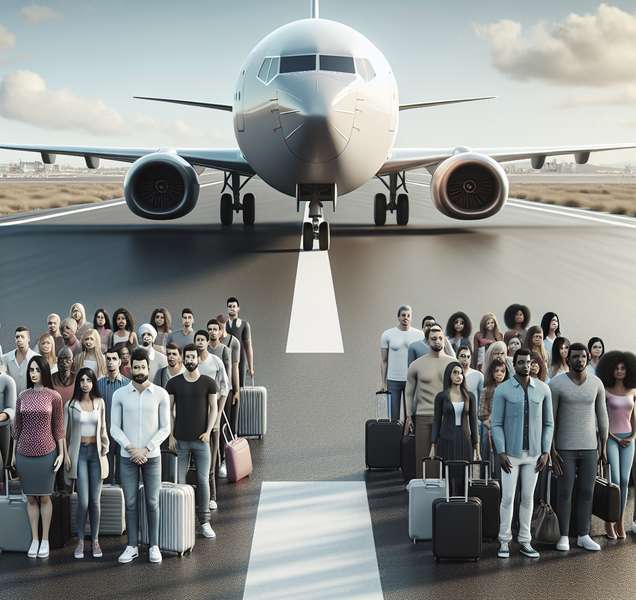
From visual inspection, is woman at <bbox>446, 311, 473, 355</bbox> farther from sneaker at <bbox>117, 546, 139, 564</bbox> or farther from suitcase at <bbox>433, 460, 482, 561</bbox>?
sneaker at <bbox>117, 546, 139, 564</bbox>

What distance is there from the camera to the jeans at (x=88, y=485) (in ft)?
28.5

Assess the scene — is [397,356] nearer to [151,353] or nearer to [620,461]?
[151,353]

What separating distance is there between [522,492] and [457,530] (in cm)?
88

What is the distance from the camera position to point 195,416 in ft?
29.9

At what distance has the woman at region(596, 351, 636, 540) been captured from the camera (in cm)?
913

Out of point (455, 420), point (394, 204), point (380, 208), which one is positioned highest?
point (394, 204)

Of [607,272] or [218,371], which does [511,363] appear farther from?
[607,272]

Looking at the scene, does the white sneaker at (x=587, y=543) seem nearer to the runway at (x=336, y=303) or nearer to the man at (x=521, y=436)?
the runway at (x=336, y=303)

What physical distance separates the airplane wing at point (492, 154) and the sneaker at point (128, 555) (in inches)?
1015

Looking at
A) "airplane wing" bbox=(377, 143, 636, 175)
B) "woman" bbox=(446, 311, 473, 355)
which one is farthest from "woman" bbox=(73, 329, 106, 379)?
"airplane wing" bbox=(377, 143, 636, 175)

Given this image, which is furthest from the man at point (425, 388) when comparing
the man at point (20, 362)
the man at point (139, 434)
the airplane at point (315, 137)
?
the airplane at point (315, 137)

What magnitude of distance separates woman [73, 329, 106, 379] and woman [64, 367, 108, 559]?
176 centimetres

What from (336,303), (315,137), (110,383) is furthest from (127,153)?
(110,383)

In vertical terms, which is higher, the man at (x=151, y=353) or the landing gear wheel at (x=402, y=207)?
the landing gear wheel at (x=402, y=207)
